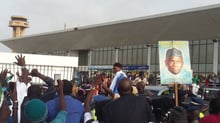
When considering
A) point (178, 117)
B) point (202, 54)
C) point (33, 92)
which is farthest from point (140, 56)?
point (33, 92)

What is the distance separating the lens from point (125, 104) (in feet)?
→ 17.0

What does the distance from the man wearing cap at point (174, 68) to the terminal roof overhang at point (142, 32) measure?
25.6 meters

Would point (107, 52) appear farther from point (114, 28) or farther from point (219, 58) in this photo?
point (219, 58)

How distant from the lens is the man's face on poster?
9.76m

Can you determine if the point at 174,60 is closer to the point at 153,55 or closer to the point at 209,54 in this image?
the point at 209,54

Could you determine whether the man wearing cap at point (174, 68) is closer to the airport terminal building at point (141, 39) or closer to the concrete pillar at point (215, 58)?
the airport terminal building at point (141, 39)

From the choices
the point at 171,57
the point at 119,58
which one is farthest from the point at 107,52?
the point at 171,57

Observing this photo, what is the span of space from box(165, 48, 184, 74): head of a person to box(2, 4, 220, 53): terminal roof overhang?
25.6 m

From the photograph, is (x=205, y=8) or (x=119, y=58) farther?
(x=119, y=58)

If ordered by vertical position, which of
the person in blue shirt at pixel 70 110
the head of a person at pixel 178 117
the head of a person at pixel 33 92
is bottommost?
the head of a person at pixel 178 117

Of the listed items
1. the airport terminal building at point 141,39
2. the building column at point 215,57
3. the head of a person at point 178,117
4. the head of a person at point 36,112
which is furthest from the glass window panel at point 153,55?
the head of a person at point 36,112

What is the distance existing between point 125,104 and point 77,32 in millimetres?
49798

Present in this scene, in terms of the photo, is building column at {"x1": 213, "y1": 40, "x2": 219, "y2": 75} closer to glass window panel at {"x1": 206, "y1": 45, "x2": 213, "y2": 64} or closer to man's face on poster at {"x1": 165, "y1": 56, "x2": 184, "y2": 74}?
glass window panel at {"x1": 206, "y1": 45, "x2": 213, "y2": 64}

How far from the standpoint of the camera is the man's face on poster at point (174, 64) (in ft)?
32.0
